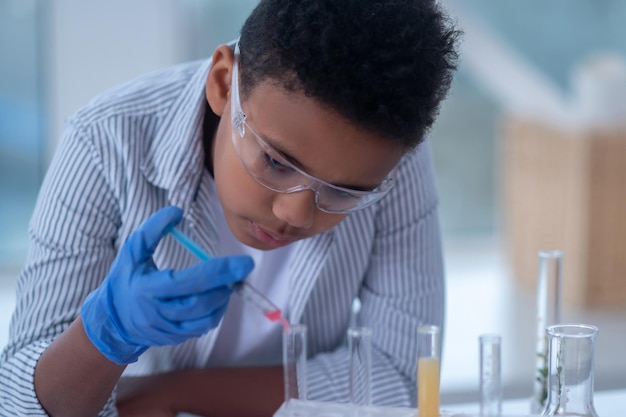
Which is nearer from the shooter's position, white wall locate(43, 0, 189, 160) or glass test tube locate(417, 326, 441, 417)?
glass test tube locate(417, 326, 441, 417)

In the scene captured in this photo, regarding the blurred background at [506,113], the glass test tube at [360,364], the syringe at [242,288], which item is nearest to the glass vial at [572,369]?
the glass test tube at [360,364]

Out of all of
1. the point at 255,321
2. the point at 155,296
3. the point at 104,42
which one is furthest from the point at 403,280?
the point at 104,42

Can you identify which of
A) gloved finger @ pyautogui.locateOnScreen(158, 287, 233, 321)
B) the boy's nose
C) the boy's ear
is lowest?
gloved finger @ pyautogui.locateOnScreen(158, 287, 233, 321)

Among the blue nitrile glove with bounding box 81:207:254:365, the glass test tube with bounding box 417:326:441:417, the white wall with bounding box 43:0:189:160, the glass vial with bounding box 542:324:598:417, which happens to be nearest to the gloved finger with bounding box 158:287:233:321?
the blue nitrile glove with bounding box 81:207:254:365

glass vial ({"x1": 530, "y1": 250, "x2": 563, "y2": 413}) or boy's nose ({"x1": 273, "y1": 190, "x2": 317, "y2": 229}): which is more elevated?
boy's nose ({"x1": 273, "y1": 190, "x2": 317, "y2": 229})

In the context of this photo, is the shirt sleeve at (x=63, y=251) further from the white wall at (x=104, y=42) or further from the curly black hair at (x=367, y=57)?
the white wall at (x=104, y=42)

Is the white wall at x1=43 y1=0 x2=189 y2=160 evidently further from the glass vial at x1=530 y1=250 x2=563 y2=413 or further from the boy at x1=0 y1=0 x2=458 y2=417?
the glass vial at x1=530 y1=250 x2=563 y2=413

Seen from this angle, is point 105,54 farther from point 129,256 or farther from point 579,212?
point 129,256

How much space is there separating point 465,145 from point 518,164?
0.79m

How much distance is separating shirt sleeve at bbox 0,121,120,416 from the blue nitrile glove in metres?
0.20

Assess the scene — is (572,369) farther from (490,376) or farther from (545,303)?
(545,303)

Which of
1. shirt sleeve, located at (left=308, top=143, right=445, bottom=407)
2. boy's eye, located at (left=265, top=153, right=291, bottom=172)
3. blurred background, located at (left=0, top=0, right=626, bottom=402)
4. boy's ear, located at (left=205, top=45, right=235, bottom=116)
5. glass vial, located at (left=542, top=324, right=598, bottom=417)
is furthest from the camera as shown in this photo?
blurred background, located at (left=0, top=0, right=626, bottom=402)

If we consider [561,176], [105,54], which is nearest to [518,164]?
[561,176]

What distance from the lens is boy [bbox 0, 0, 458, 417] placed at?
3.27 ft
